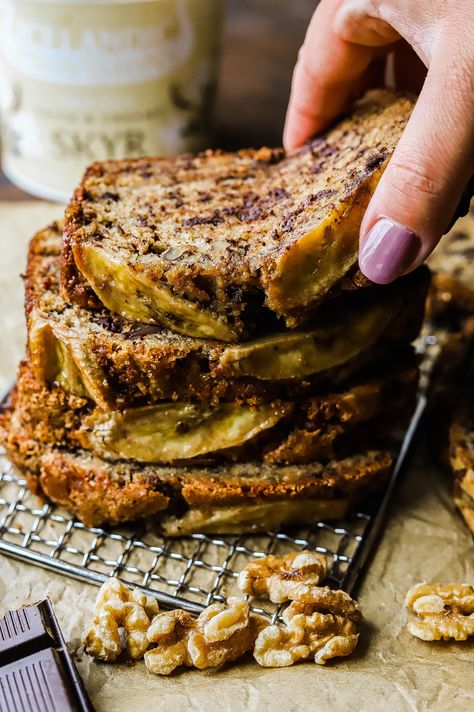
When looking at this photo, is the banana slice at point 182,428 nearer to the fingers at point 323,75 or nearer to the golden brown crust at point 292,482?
the golden brown crust at point 292,482

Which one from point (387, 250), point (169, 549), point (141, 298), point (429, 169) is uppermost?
point (429, 169)

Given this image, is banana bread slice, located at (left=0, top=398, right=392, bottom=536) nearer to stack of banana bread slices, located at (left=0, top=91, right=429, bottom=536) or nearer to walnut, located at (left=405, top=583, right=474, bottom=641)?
stack of banana bread slices, located at (left=0, top=91, right=429, bottom=536)

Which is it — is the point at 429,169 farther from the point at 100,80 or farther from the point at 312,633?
the point at 100,80

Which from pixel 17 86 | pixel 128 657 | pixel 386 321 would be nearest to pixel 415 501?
pixel 386 321

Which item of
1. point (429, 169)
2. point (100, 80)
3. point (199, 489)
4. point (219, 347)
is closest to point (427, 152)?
point (429, 169)

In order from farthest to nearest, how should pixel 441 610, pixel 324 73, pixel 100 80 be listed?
pixel 100 80 < pixel 324 73 < pixel 441 610

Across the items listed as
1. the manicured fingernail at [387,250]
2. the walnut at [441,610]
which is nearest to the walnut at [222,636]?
the walnut at [441,610]
